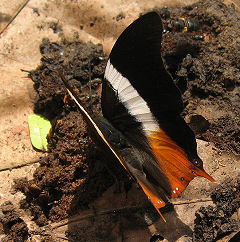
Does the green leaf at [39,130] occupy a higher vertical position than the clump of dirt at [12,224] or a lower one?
higher

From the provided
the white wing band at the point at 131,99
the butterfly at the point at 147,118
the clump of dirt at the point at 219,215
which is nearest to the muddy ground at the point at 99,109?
the clump of dirt at the point at 219,215

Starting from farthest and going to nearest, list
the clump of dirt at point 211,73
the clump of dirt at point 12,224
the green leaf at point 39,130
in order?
the green leaf at point 39,130 < the clump of dirt at point 211,73 < the clump of dirt at point 12,224

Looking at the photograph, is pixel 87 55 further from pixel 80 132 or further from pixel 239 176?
pixel 239 176

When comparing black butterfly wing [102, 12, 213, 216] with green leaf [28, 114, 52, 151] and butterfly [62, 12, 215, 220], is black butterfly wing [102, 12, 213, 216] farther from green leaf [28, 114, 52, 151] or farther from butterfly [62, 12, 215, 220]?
green leaf [28, 114, 52, 151]

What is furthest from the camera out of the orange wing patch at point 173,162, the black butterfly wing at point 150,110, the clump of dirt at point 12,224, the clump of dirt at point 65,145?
the clump of dirt at point 65,145

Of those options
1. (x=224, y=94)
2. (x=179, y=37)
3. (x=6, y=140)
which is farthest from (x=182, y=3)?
(x=6, y=140)

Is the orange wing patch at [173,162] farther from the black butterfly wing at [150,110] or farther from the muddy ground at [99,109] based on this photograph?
the muddy ground at [99,109]
